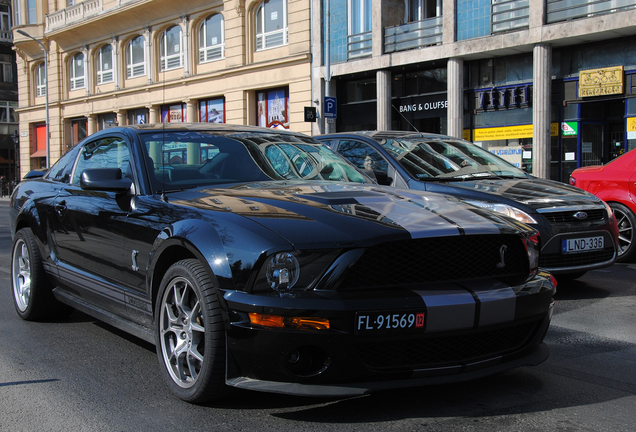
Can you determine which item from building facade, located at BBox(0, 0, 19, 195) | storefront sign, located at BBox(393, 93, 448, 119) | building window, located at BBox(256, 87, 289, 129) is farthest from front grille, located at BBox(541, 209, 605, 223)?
building facade, located at BBox(0, 0, 19, 195)

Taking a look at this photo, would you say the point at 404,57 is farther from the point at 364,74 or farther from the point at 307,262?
the point at 307,262

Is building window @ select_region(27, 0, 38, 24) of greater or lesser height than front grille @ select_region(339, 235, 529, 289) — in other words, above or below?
above

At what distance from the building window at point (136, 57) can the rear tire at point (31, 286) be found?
2808 cm

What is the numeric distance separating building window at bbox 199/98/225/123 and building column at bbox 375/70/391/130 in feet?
27.2

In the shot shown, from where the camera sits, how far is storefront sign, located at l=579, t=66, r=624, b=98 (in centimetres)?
1620

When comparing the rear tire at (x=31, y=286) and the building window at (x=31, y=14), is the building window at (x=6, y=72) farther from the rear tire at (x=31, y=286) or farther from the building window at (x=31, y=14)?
the rear tire at (x=31, y=286)

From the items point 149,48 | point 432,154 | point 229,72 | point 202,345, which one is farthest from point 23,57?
point 202,345

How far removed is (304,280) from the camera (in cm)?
288

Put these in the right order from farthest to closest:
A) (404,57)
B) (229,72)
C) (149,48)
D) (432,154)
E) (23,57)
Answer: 1. (23,57)
2. (149,48)
3. (229,72)
4. (404,57)
5. (432,154)

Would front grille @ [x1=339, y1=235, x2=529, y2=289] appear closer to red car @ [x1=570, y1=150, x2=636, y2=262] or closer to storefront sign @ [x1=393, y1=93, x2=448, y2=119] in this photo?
red car @ [x1=570, y1=150, x2=636, y2=262]

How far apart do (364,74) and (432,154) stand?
15868 mm

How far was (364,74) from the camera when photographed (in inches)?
896

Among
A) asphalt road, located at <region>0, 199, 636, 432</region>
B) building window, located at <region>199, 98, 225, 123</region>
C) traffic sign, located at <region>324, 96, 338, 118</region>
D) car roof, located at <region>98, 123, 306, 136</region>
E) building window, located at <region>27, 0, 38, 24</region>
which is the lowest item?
asphalt road, located at <region>0, 199, 636, 432</region>

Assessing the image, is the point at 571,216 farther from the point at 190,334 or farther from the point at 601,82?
the point at 601,82
